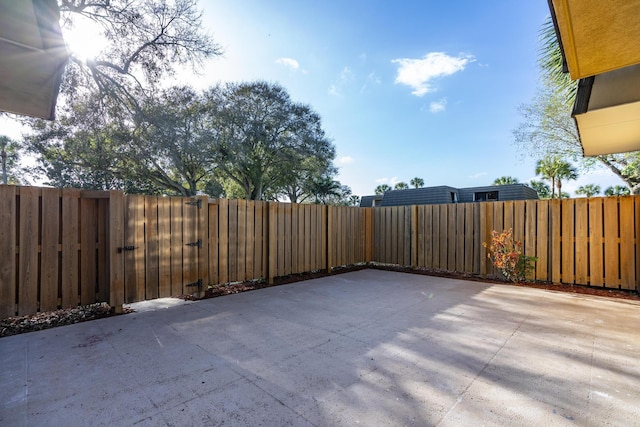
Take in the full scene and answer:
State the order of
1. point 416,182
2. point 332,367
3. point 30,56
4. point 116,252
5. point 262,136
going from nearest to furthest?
point 30,56, point 332,367, point 116,252, point 262,136, point 416,182

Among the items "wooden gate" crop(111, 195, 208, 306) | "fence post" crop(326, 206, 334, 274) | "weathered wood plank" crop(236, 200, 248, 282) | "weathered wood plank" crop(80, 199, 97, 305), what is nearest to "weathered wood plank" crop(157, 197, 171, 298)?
"wooden gate" crop(111, 195, 208, 306)

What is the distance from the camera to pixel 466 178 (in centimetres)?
2202

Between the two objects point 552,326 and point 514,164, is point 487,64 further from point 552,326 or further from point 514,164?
point 552,326

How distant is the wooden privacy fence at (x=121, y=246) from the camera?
3346 mm

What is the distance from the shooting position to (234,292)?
16.4 ft

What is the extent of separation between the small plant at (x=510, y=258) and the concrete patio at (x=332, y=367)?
1655mm

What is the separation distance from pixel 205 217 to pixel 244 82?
35.4ft

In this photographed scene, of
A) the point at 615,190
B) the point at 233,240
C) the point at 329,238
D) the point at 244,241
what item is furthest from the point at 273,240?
the point at 615,190

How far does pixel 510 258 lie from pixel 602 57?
473cm

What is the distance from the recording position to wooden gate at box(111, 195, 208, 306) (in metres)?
3.90

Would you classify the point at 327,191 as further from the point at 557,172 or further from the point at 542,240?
the point at 542,240

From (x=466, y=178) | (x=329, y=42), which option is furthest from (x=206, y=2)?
(x=466, y=178)

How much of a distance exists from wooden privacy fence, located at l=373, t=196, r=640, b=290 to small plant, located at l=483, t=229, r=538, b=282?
0.43ft

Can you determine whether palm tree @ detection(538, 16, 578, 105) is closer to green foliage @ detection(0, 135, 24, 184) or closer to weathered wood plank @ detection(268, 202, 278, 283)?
weathered wood plank @ detection(268, 202, 278, 283)
